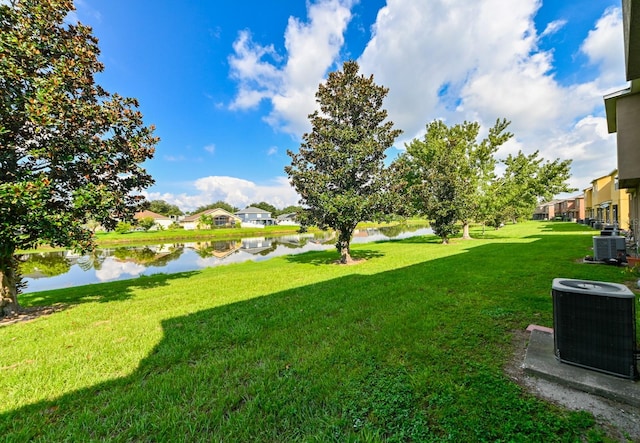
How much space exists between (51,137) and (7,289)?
3791mm

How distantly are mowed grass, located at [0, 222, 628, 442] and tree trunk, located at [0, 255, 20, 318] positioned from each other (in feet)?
3.46

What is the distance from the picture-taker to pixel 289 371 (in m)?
3.07

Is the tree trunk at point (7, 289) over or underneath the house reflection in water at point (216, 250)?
over

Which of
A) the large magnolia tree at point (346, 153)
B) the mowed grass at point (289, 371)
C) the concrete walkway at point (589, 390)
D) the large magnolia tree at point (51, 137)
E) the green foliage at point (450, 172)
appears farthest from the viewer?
the green foliage at point (450, 172)

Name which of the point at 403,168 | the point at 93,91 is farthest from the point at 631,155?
the point at 93,91

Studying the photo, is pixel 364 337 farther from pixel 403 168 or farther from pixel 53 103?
pixel 403 168

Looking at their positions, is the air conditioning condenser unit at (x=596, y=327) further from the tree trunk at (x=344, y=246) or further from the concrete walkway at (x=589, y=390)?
the tree trunk at (x=344, y=246)

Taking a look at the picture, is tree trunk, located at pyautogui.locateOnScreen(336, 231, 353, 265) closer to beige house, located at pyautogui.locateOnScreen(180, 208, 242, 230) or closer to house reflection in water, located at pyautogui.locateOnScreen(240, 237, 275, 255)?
house reflection in water, located at pyautogui.locateOnScreen(240, 237, 275, 255)

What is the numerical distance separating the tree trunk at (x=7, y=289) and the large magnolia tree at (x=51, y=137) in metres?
0.02

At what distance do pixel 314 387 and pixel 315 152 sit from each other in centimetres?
918

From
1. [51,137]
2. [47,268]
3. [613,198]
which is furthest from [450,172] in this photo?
[47,268]

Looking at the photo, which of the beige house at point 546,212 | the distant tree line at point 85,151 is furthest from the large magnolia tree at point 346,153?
the beige house at point 546,212

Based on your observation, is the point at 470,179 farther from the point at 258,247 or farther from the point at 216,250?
the point at 216,250

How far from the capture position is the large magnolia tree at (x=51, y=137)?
16.8ft
